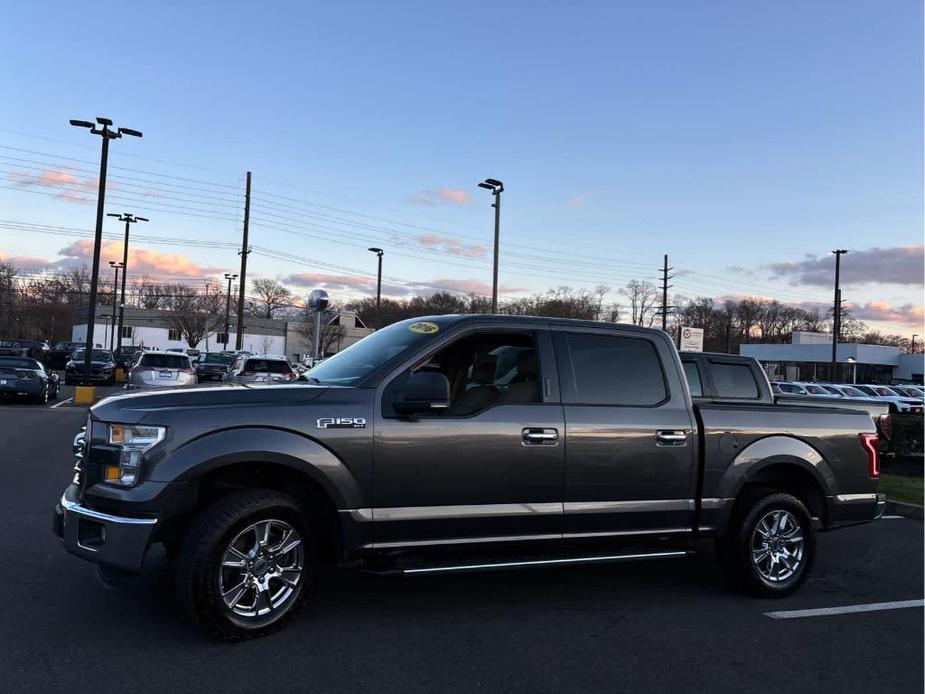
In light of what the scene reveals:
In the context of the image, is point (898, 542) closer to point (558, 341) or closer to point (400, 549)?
point (558, 341)

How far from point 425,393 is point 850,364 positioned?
8047cm

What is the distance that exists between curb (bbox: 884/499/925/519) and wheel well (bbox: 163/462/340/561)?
800 cm

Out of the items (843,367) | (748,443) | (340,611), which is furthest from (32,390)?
(843,367)

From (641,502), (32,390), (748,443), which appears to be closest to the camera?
(641,502)

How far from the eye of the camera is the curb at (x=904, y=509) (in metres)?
9.43

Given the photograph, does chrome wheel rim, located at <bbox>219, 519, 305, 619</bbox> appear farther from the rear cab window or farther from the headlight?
the rear cab window

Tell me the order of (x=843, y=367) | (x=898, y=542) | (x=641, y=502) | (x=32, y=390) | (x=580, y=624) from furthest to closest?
(x=843, y=367) < (x=32, y=390) < (x=898, y=542) < (x=641, y=502) < (x=580, y=624)

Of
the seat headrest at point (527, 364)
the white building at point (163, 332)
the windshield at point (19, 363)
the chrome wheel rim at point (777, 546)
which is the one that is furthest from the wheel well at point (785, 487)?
the white building at point (163, 332)

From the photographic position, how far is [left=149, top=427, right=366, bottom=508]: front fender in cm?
418

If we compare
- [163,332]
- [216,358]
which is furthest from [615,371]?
[163,332]

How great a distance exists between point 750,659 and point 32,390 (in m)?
21.6

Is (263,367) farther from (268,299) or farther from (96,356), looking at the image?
(268,299)

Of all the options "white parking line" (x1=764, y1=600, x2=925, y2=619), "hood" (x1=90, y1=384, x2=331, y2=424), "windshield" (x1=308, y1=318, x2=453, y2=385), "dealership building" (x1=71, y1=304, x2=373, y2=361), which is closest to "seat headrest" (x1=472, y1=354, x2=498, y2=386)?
"windshield" (x1=308, y1=318, x2=453, y2=385)

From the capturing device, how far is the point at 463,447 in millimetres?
4715
